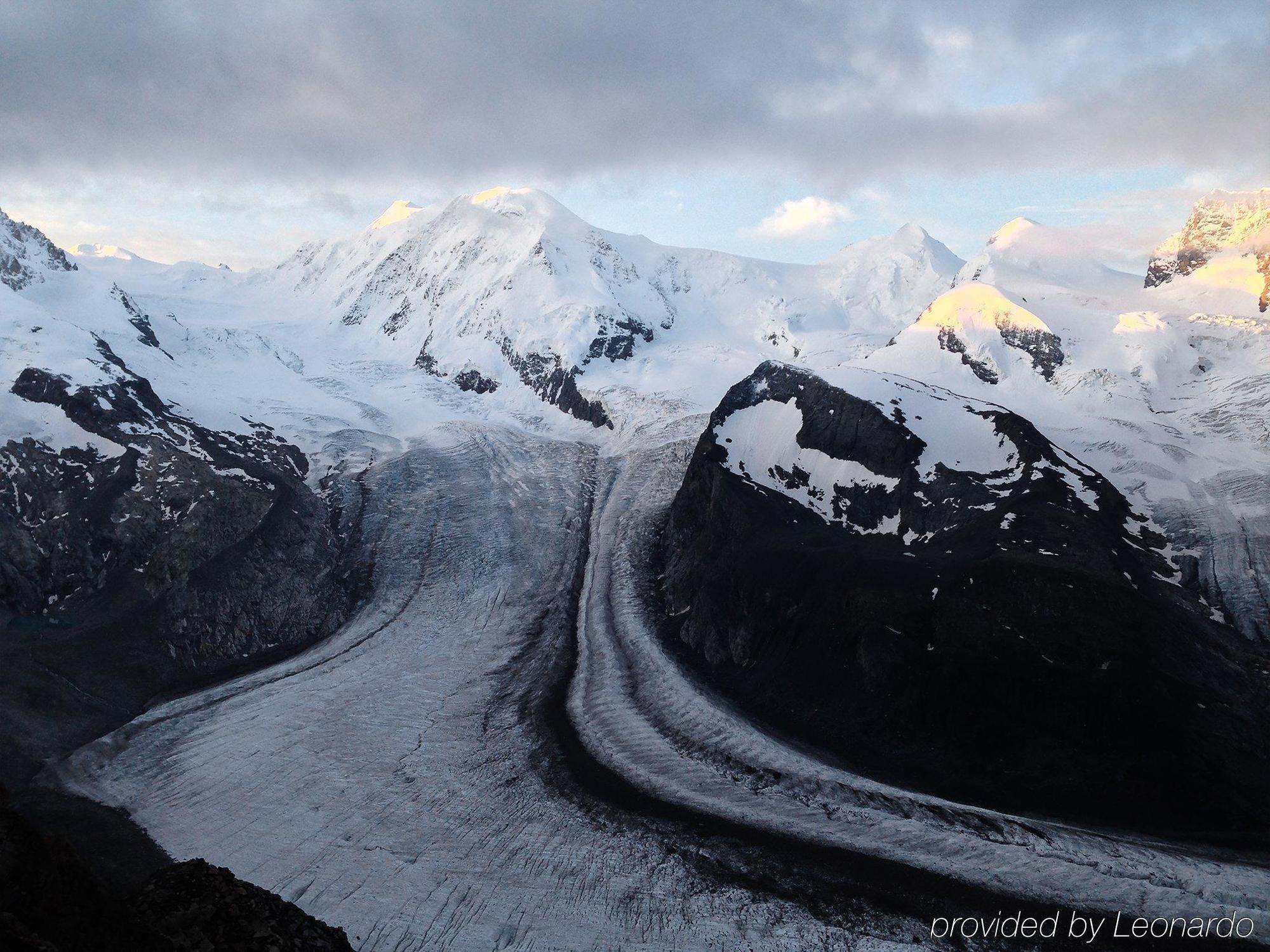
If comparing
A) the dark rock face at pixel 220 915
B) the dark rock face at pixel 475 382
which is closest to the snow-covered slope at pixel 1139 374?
the dark rock face at pixel 475 382

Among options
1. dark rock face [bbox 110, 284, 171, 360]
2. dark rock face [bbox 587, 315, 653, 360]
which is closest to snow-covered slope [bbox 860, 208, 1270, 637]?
dark rock face [bbox 587, 315, 653, 360]

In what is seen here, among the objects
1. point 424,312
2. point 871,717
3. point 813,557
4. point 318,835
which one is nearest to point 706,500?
point 813,557

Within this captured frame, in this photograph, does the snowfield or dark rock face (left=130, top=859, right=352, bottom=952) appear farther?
the snowfield

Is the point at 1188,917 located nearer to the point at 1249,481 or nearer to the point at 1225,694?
the point at 1225,694

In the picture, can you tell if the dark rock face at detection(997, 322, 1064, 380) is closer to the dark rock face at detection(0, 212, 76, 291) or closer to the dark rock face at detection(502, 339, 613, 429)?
the dark rock face at detection(502, 339, 613, 429)

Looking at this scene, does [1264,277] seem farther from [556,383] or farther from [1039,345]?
[556,383]

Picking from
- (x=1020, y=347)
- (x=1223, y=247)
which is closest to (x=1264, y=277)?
(x=1223, y=247)
